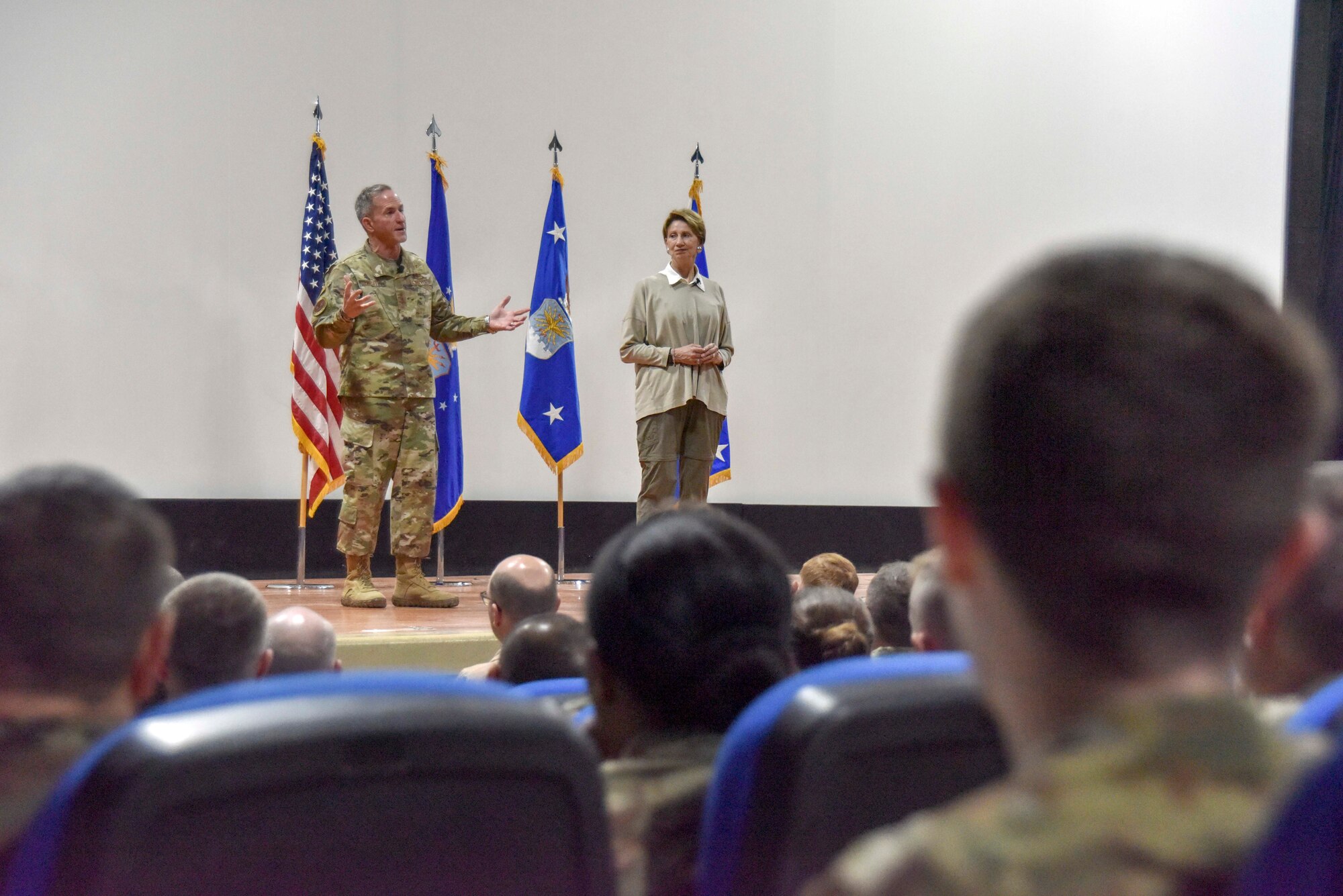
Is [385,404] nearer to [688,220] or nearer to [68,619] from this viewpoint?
[688,220]

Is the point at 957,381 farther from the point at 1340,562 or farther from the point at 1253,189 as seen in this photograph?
the point at 1253,189

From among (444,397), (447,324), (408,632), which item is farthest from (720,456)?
(408,632)

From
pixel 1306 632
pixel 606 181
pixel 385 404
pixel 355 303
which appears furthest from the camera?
pixel 606 181

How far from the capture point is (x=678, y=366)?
13.5ft

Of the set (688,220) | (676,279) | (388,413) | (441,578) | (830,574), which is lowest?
(441,578)

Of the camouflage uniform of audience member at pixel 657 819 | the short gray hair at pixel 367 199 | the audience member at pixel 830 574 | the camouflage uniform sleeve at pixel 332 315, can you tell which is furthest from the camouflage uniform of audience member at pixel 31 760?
the short gray hair at pixel 367 199

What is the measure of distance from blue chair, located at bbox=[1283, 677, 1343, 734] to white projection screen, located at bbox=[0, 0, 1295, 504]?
4.81 metres

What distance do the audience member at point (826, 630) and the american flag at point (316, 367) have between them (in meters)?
3.29

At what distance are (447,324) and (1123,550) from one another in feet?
13.1

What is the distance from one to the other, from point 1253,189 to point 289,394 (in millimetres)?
5547

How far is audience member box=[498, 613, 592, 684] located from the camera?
1590mm

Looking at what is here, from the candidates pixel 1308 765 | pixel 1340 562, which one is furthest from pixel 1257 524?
pixel 1340 562

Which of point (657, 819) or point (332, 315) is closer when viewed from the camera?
point (657, 819)

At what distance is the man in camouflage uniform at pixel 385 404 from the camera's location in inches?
158
